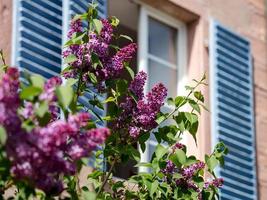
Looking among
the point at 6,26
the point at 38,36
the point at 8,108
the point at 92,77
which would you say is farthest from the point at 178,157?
the point at 6,26

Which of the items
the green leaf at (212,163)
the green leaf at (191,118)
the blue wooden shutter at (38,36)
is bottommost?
the green leaf at (212,163)

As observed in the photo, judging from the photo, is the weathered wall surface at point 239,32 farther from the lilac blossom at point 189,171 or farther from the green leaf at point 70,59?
the green leaf at point 70,59

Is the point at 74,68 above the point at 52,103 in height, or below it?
above

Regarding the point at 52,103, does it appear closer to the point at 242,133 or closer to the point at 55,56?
the point at 55,56

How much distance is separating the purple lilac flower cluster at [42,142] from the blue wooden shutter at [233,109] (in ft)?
11.5

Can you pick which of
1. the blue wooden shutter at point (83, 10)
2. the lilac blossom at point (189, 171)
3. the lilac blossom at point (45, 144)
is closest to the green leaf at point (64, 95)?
the lilac blossom at point (45, 144)

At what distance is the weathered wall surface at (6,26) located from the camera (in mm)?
4973

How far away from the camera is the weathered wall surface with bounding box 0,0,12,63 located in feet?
16.3

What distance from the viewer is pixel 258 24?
23.9 feet

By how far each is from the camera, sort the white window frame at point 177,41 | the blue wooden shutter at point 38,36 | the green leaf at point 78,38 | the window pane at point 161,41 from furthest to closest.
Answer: the window pane at point 161,41 → the white window frame at point 177,41 → the blue wooden shutter at point 38,36 → the green leaf at point 78,38

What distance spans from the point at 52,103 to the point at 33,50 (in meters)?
2.20

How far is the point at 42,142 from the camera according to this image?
8.74 feet

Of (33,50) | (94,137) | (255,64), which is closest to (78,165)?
(94,137)

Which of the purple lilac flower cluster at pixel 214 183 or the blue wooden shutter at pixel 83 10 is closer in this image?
the purple lilac flower cluster at pixel 214 183
